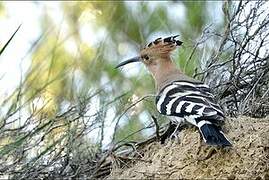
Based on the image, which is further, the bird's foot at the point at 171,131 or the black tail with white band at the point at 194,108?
the bird's foot at the point at 171,131

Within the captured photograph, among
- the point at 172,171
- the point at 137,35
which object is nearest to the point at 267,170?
the point at 172,171

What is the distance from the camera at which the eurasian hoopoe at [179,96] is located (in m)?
3.39

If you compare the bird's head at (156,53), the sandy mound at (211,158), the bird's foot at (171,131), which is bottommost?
the sandy mound at (211,158)

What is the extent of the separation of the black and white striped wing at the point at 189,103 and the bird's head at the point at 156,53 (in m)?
0.46

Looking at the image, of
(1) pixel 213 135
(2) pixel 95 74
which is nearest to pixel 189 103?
(1) pixel 213 135

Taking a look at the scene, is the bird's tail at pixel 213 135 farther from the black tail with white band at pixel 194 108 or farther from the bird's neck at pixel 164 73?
the bird's neck at pixel 164 73

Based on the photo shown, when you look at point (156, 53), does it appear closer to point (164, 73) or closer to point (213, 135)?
point (164, 73)

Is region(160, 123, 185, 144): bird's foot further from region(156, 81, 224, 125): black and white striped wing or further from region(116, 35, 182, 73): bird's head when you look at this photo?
region(116, 35, 182, 73): bird's head

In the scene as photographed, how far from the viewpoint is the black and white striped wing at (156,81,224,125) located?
11.3 ft

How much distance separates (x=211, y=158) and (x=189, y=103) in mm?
375

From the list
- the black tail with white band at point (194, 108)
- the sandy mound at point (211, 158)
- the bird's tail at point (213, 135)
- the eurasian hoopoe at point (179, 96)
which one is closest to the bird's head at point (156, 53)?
the eurasian hoopoe at point (179, 96)

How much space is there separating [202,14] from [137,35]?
540 mm

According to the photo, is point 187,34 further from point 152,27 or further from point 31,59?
point 31,59

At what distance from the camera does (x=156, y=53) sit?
4500mm
